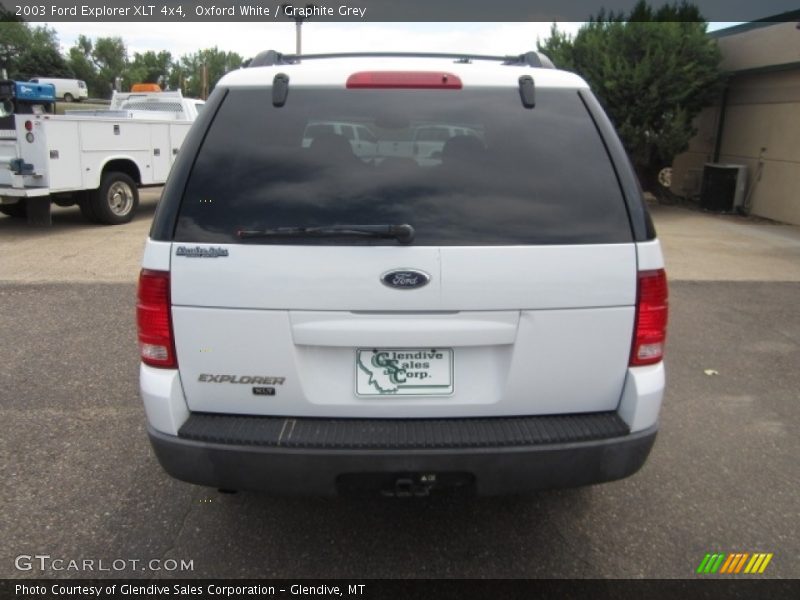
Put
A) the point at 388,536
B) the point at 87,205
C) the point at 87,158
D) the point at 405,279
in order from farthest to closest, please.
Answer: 1. the point at 87,205
2. the point at 87,158
3. the point at 388,536
4. the point at 405,279

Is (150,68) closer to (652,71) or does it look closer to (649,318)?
(652,71)

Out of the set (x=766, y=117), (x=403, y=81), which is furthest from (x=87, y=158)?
(x=766, y=117)

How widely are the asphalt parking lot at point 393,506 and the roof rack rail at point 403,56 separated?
1.91m

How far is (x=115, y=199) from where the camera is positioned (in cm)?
1098

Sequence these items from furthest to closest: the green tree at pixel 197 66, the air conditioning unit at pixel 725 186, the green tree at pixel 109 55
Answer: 1. the green tree at pixel 109 55
2. the green tree at pixel 197 66
3. the air conditioning unit at pixel 725 186

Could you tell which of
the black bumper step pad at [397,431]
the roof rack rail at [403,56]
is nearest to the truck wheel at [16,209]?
the roof rack rail at [403,56]

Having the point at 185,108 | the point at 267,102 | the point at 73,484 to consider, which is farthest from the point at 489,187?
the point at 185,108

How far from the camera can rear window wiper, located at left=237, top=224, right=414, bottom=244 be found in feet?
7.37

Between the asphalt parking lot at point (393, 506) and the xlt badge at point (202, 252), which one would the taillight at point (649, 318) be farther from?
the xlt badge at point (202, 252)

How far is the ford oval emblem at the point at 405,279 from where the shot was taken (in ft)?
7.37

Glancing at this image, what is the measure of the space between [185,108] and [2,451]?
35.0 ft

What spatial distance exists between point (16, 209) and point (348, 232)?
11.3 m

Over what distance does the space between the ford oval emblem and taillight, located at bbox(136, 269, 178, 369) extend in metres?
0.77

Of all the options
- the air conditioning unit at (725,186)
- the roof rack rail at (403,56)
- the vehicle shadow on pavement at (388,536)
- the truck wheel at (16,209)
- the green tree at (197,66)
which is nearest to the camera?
the vehicle shadow on pavement at (388,536)
